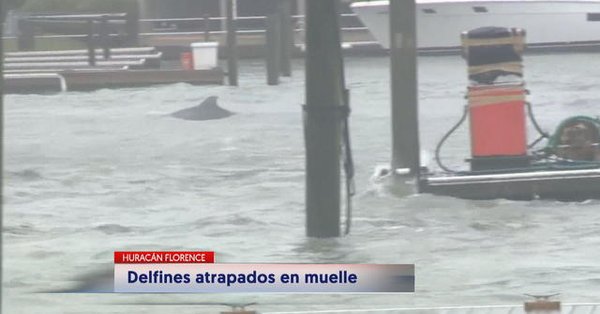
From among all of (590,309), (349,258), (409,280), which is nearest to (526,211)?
(349,258)

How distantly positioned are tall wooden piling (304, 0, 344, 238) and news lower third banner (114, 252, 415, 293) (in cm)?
210

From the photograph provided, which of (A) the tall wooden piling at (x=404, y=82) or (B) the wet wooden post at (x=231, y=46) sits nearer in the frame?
(A) the tall wooden piling at (x=404, y=82)

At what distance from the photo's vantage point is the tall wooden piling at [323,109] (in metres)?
9.69

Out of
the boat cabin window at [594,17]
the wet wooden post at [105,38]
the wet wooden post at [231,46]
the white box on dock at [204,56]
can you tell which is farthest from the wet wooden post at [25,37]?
the boat cabin window at [594,17]

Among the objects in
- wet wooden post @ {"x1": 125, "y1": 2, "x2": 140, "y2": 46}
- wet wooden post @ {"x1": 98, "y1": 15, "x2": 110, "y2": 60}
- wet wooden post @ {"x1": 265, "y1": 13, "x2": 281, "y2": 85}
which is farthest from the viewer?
wet wooden post @ {"x1": 125, "y1": 2, "x2": 140, "y2": 46}

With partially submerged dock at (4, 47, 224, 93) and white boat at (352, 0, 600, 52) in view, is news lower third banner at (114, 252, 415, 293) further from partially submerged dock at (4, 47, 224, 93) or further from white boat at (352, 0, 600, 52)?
white boat at (352, 0, 600, 52)

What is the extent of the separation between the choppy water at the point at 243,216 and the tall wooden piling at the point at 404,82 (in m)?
0.42

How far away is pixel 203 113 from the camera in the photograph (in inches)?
886

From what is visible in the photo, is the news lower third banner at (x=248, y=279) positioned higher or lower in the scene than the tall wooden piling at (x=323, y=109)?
lower

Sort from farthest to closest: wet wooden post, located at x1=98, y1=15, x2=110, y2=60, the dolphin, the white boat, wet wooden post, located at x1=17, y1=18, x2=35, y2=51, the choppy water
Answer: the white boat, wet wooden post, located at x1=17, y1=18, x2=35, y2=51, wet wooden post, located at x1=98, y1=15, x2=110, y2=60, the dolphin, the choppy water

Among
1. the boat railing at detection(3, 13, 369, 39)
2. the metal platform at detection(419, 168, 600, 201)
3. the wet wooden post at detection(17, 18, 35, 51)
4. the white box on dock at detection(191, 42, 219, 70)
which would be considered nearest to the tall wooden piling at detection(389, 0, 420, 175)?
the metal platform at detection(419, 168, 600, 201)

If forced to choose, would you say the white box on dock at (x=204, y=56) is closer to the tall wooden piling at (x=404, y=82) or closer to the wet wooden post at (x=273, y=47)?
the wet wooden post at (x=273, y=47)

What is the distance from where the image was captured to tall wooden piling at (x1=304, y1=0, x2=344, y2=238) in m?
9.69

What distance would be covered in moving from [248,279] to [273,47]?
20483 mm
